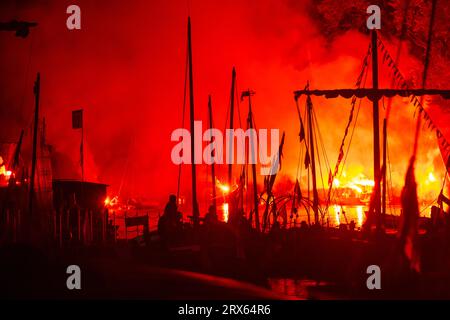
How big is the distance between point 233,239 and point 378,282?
683 cm

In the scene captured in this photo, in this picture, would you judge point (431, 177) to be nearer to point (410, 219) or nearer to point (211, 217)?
point (211, 217)

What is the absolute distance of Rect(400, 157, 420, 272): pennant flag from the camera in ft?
45.5

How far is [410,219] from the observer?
45.4 ft

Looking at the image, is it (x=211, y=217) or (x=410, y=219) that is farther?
(x=211, y=217)

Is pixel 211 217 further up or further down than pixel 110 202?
further up

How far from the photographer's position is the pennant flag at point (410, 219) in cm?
1388

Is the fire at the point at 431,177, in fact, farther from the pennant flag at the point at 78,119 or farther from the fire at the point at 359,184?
the pennant flag at the point at 78,119

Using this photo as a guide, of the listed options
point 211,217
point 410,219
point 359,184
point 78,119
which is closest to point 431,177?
point 359,184
